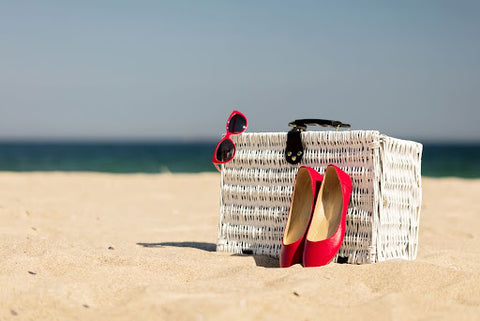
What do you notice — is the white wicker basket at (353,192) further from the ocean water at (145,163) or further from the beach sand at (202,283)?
the ocean water at (145,163)

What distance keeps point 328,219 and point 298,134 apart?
0.48 metres

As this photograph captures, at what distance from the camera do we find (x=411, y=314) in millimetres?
1897

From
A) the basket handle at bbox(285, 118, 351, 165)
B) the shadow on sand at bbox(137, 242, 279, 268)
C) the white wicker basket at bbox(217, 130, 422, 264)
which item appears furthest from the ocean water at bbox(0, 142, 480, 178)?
the basket handle at bbox(285, 118, 351, 165)

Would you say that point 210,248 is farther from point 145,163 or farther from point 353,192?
point 145,163

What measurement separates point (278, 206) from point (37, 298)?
1.39 m

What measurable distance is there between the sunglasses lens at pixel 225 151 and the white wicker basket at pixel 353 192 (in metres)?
0.04

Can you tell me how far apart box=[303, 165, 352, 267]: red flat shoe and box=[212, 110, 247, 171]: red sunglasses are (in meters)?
0.60

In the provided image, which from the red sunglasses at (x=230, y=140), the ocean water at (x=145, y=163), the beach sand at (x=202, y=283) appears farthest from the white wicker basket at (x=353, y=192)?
the ocean water at (x=145, y=163)

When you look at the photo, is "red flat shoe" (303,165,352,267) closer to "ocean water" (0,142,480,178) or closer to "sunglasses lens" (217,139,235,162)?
"sunglasses lens" (217,139,235,162)

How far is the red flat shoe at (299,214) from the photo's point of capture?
2.67 metres

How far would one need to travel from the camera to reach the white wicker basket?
106 inches

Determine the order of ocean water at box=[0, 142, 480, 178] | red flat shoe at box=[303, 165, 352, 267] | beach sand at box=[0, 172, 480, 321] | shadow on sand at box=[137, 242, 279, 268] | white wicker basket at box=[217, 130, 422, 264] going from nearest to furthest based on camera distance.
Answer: beach sand at box=[0, 172, 480, 321] < red flat shoe at box=[303, 165, 352, 267] < white wicker basket at box=[217, 130, 422, 264] < shadow on sand at box=[137, 242, 279, 268] < ocean water at box=[0, 142, 480, 178]

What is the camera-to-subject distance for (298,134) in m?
2.93

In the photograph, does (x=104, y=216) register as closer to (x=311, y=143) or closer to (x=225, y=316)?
(x=311, y=143)
